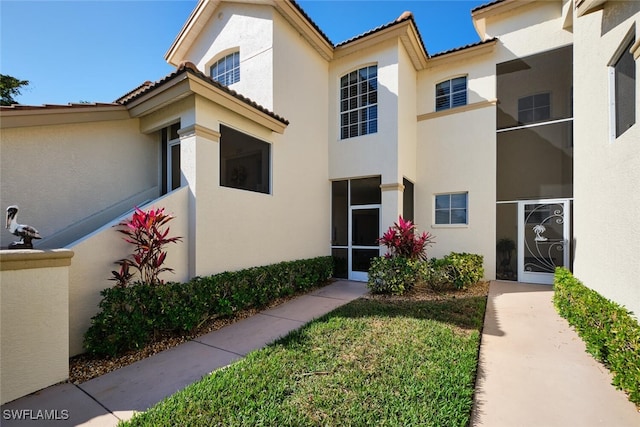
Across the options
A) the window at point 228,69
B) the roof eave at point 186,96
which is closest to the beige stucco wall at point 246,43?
the window at point 228,69

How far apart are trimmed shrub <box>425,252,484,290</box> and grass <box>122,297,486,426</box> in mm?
2973

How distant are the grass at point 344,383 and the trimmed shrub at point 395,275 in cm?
252

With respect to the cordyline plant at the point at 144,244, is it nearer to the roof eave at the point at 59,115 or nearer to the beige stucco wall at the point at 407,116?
the roof eave at the point at 59,115

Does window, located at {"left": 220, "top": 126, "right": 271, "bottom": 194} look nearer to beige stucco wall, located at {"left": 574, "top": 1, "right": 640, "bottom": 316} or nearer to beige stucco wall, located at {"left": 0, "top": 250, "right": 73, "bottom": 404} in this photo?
beige stucco wall, located at {"left": 0, "top": 250, "right": 73, "bottom": 404}

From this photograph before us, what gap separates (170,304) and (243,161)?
156 inches

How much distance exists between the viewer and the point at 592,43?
5.63 metres

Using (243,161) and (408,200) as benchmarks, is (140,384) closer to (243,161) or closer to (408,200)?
(243,161)

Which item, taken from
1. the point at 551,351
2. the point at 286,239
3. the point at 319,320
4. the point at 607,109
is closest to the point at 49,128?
the point at 286,239

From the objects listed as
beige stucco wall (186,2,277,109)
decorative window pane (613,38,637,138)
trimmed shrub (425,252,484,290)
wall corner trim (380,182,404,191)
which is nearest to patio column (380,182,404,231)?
wall corner trim (380,182,404,191)

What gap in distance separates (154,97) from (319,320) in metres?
6.23

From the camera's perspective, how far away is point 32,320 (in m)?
3.57

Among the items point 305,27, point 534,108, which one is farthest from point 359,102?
point 534,108

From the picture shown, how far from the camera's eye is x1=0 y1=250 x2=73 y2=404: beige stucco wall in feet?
11.1

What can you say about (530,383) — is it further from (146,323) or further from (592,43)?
(592,43)
